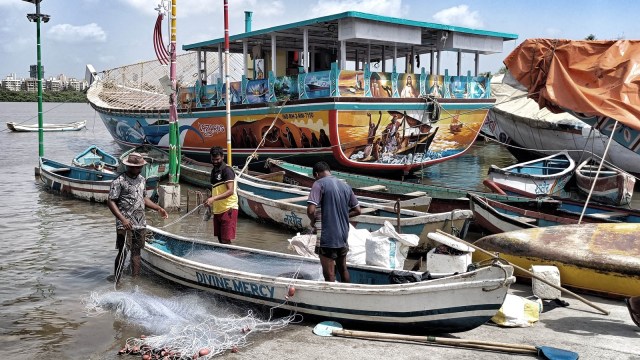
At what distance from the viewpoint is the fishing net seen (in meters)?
5.41

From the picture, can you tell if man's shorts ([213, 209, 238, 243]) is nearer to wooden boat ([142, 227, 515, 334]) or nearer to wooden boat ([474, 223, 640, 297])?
wooden boat ([142, 227, 515, 334])

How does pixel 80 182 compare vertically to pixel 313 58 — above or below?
below

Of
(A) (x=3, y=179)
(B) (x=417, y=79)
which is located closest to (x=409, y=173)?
(B) (x=417, y=79)

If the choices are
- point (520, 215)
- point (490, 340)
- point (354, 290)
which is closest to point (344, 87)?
point (520, 215)

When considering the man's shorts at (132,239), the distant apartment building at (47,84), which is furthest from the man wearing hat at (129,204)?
the distant apartment building at (47,84)

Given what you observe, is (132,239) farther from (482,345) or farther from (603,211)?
(603,211)

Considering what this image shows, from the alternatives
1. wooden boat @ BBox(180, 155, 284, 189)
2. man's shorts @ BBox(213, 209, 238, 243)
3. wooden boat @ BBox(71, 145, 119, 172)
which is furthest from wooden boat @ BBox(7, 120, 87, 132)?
man's shorts @ BBox(213, 209, 238, 243)

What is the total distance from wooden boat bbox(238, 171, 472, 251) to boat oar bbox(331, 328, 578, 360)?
3.16 m

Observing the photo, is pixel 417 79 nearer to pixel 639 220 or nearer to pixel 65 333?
pixel 639 220

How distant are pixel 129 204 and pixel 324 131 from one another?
8.26 m

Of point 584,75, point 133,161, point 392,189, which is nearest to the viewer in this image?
A: point 133,161

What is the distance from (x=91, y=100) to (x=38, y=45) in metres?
12.1

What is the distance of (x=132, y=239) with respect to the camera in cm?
753

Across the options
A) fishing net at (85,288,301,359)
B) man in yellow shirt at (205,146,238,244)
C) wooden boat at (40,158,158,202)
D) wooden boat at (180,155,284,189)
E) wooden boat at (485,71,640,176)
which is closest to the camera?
fishing net at (85,288,301,359)
